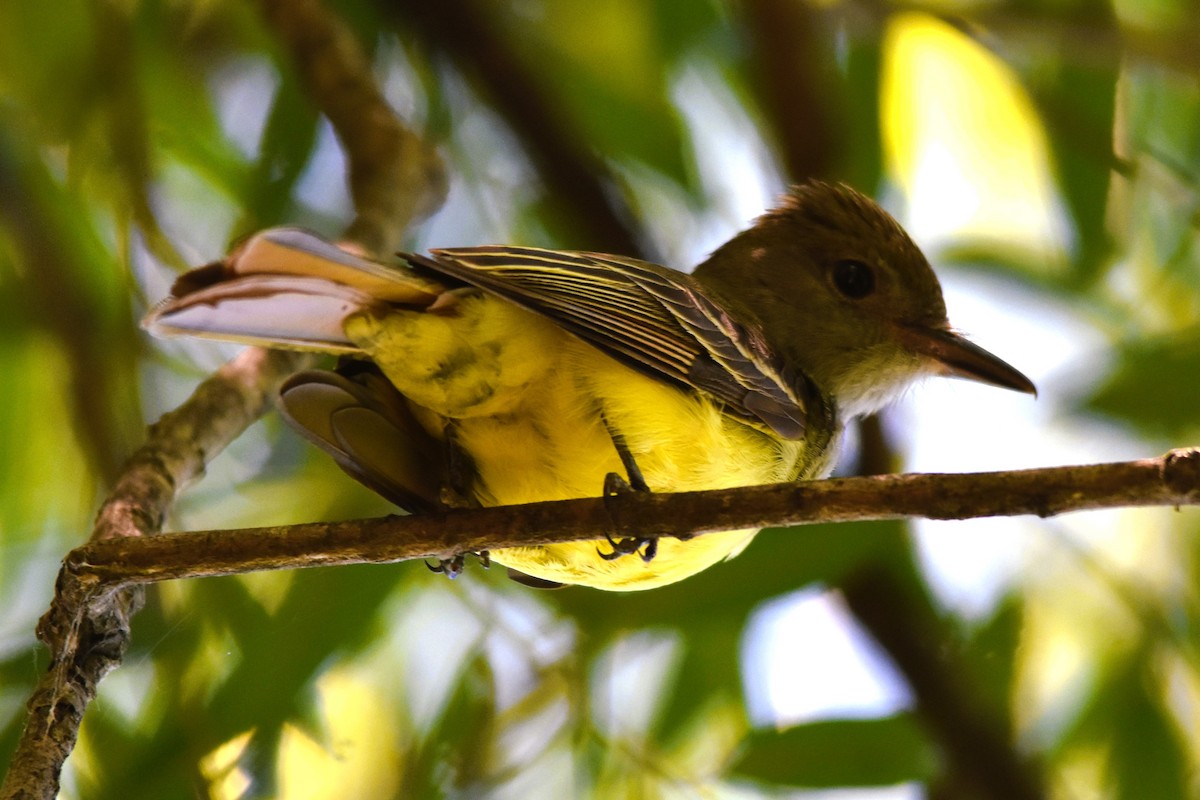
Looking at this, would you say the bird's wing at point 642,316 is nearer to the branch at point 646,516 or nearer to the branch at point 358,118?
the branch at point 646,516

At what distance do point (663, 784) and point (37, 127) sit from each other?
1998 mm

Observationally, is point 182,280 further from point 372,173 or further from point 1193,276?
point 1193,276

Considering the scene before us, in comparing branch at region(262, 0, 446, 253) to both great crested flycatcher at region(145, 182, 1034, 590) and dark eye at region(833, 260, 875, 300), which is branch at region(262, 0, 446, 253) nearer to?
great crested flycatcher at region(145, 182, 1034, 590)

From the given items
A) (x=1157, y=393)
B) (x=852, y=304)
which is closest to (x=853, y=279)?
(x=852, y=304)

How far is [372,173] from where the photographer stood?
3150 mm

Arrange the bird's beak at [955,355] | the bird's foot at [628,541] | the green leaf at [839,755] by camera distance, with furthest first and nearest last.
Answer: the bird's beak at [955,355] → the green leaf at [839,755] → the bird's foot at [628,541]

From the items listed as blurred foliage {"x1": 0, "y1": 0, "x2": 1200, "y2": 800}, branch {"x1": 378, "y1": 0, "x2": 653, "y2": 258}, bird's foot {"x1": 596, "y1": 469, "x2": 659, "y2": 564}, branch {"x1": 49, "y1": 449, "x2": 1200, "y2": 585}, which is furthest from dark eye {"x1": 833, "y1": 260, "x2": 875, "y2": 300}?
branch {"x1": 49, "y1": 449, "x2": 1200, "y2": 585}

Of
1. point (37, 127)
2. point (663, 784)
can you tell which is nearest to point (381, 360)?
point (663, 784)

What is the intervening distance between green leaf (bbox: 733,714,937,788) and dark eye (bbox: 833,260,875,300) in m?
1.06

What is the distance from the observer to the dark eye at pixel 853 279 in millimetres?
3178

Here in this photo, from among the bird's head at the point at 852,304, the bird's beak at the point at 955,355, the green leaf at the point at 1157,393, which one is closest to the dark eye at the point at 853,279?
the bird's head at the point at 852,304

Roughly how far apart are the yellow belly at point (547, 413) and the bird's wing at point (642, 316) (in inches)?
2.6

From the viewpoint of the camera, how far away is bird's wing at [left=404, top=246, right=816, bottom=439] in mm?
2127

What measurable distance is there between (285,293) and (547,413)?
0.50 meters
